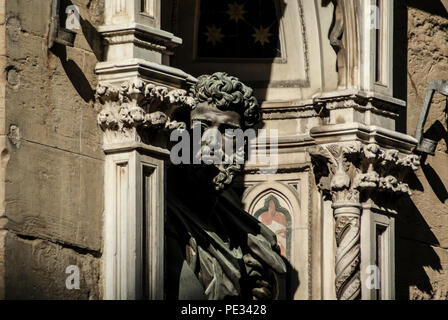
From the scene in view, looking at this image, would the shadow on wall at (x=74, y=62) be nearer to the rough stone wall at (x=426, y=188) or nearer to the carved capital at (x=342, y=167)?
the carved capital at (x=342, y=167)

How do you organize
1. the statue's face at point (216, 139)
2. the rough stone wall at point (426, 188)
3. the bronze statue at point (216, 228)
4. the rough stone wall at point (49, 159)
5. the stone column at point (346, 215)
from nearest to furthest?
the rough stone wall at point (49, 159)
the bronze statue at point (216, 228)
the statue's face at point (216, 139)
the stone column at point (346, 215)
the rough stone wall at point (426, 188)

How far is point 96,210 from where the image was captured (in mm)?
14461

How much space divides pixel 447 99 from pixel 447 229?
0.87 metres

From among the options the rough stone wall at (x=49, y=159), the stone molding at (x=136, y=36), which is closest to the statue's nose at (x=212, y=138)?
the stone molding at (x=136, y=36)

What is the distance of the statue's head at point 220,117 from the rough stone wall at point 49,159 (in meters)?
1.11

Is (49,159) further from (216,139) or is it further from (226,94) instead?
(226,94)

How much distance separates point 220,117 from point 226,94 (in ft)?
0.48

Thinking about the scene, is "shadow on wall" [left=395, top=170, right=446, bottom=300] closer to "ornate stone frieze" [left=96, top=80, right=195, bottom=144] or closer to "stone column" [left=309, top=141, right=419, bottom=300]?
"stone column" [left=309, top=141, right=419, bottom=300]

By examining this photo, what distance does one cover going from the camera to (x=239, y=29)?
16.6m

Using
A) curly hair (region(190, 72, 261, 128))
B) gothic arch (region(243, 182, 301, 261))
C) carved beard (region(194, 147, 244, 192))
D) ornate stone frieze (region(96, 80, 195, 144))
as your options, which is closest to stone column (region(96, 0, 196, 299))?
ornate stone frieze (region(96, 80, 195, 144))

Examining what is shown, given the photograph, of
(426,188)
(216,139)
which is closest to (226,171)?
(216,139)

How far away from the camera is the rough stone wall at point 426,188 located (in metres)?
16.7

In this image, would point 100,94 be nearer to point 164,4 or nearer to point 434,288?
point 164,4

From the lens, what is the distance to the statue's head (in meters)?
15.5
